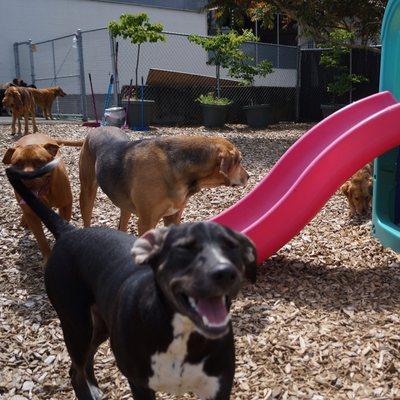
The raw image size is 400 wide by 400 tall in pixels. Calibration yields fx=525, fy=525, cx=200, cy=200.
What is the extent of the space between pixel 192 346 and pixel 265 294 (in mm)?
2006

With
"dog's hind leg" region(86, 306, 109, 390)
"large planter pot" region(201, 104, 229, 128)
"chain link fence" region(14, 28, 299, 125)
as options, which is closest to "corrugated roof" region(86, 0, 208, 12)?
"chain link fence" region(14, 28, 299, 125)

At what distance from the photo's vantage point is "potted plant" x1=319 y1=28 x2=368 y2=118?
48.4 ft

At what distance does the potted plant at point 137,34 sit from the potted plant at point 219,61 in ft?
4.72

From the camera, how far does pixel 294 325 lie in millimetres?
3467

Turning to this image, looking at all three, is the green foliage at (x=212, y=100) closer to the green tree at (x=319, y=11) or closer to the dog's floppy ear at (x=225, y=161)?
the green tree at (x=319, y=11)

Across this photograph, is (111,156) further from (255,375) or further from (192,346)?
(192,346)

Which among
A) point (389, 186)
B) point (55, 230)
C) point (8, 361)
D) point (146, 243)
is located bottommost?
point (8, 361)

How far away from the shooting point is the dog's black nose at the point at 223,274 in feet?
5.69

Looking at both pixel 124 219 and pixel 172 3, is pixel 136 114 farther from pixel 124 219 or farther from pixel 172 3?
pixel 172 3

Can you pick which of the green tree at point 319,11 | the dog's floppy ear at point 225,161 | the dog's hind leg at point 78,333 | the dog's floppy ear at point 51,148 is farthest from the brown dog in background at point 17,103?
the dog's hind leg at point 78,333

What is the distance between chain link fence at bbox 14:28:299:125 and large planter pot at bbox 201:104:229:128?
3.30 ft

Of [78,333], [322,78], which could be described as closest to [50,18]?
[322,78]

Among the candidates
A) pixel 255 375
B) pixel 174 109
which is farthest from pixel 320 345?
pixel 174 109

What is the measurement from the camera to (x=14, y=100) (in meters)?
11.9
